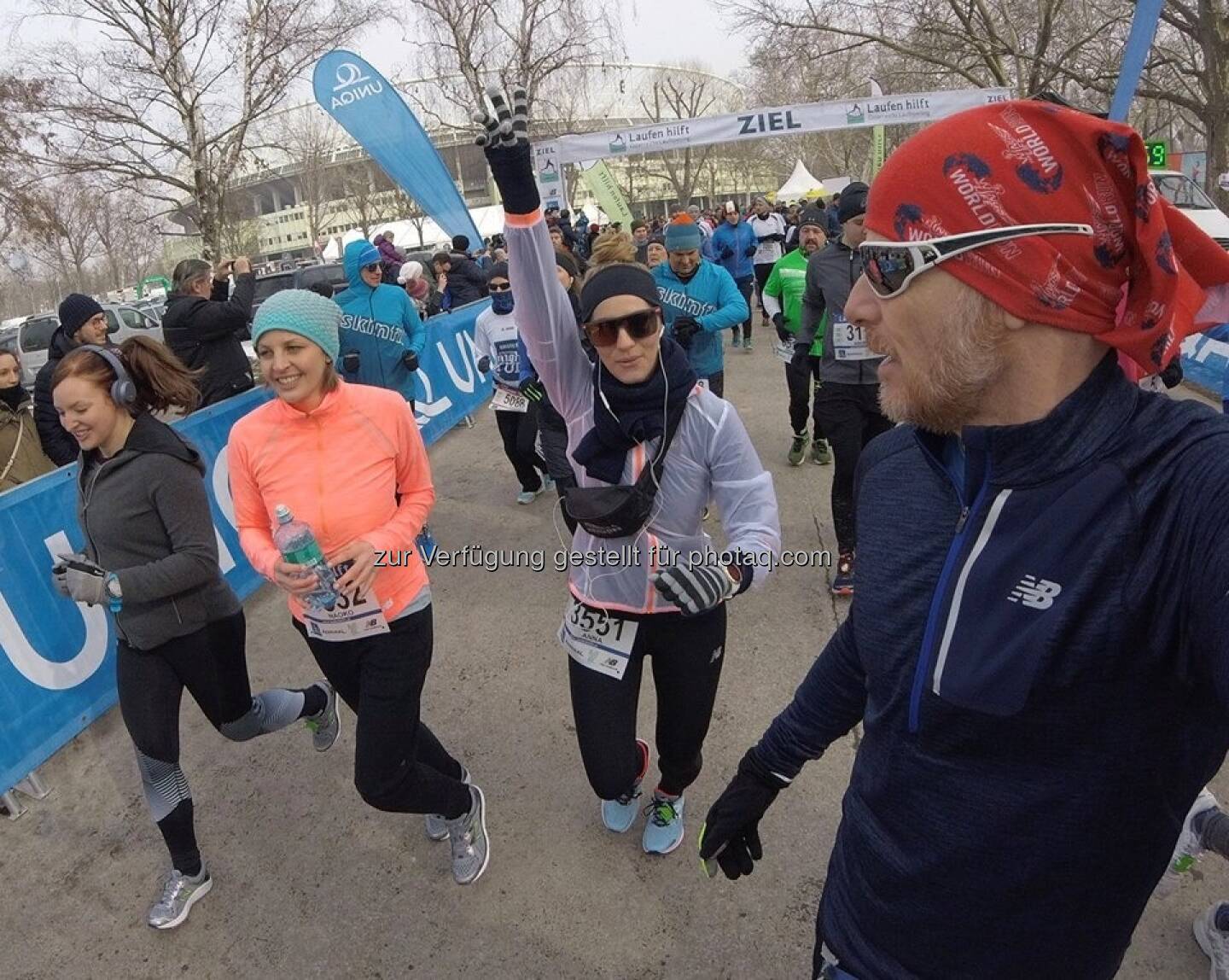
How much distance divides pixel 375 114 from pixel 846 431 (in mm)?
7030

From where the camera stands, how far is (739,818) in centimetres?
160

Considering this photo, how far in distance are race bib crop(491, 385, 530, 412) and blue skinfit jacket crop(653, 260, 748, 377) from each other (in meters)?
1.22

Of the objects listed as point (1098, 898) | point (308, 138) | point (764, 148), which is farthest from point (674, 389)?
point (764, 148)

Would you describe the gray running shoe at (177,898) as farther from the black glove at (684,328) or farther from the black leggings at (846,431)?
the black glove at (684,328)

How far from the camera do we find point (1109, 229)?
92 cm

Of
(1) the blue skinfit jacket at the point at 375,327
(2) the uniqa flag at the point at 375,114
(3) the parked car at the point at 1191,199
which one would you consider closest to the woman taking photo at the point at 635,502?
(1) the blue skinfit jacket at the point at 375,327

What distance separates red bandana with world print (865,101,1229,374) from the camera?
90 cm

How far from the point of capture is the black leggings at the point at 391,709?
2.41 m

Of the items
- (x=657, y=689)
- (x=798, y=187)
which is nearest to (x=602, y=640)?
(x=657, y=689)

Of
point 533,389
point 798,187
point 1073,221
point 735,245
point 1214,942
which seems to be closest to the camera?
point 1073,221

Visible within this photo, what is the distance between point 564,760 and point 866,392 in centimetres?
259

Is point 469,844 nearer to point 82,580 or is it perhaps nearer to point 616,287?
point 82,580

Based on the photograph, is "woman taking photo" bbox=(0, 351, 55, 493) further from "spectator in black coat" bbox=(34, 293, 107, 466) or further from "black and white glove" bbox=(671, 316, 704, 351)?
"black and white glove" bbox=(671, 316, 704, 351)

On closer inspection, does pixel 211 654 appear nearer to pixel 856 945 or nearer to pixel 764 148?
pixel 856 945
